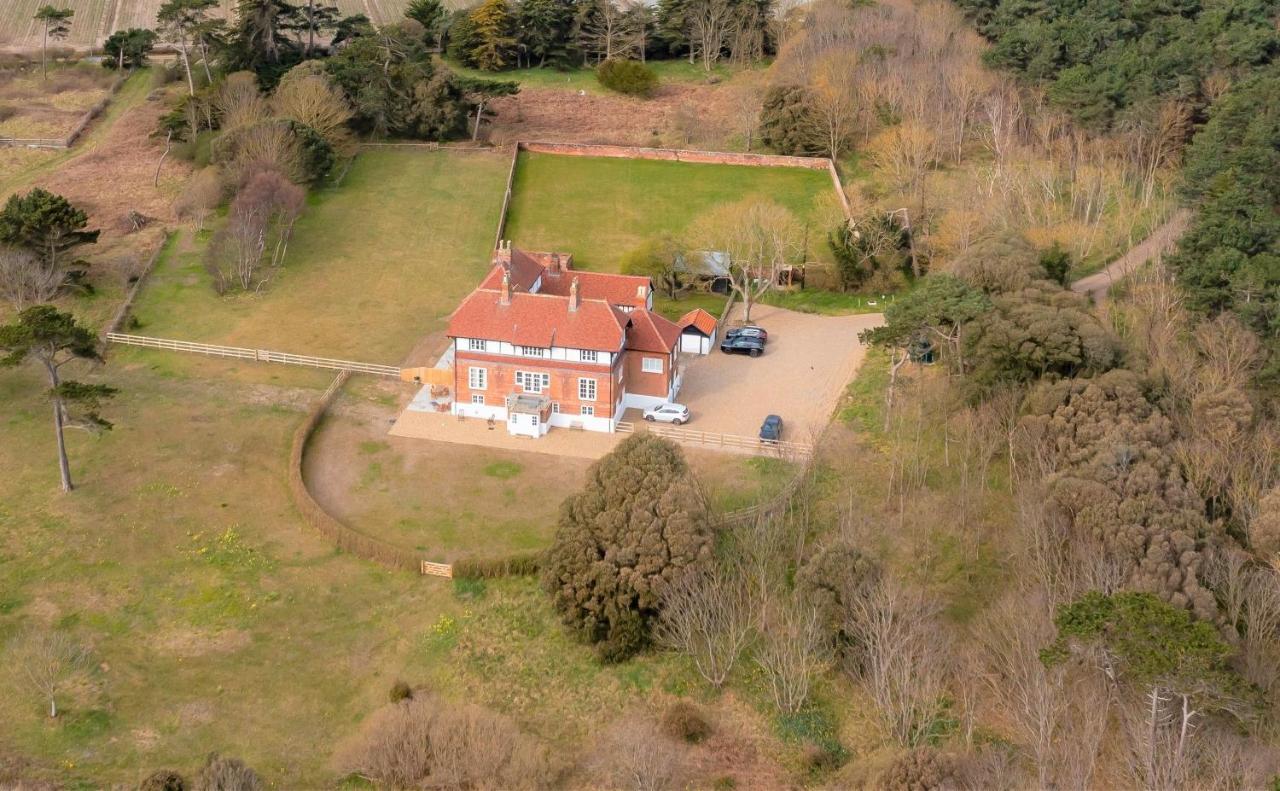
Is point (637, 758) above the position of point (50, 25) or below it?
below

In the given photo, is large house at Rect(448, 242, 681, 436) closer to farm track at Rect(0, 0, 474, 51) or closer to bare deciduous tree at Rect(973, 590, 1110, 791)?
bare deciduous tree at Rect(973, 590, 1110, 791)

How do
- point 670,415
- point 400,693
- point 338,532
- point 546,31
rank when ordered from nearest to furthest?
point 400,693
point 338,532
point 670,415
point 546,31

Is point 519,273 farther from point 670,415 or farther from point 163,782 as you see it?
point 163,782

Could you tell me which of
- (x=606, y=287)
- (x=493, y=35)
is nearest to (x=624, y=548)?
(x=606, y=287)

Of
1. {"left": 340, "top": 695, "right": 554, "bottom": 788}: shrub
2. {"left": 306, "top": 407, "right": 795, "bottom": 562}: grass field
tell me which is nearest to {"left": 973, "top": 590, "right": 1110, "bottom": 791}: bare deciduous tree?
{"left": 306, "top": 407, "right": 795, "bottom": 562}: grass field

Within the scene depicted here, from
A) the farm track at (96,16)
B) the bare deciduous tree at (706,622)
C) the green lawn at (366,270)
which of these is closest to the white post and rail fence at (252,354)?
the green lawn at (366,270)

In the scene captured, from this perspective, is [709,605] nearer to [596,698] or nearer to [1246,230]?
[596,698]
